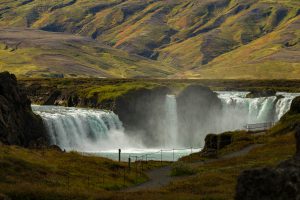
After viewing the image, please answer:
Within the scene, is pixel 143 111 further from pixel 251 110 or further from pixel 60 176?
pixel 60 176

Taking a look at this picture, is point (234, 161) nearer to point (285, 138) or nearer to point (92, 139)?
point (285, 138)

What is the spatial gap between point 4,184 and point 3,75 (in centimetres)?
7929

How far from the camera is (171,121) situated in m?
184

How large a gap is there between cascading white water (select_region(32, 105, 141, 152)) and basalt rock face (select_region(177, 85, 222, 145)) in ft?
74.8

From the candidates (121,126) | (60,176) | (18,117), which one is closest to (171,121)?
(121,126)

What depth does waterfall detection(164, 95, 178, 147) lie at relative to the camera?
589ft

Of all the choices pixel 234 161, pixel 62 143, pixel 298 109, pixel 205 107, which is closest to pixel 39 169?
pixel 234 161

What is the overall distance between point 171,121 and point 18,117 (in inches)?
2626

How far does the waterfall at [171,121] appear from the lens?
589ft

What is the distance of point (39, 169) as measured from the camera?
61.0m

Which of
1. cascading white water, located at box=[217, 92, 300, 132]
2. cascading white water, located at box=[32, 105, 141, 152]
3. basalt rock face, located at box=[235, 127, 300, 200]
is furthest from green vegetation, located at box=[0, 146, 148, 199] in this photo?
cascading white water, located at box=[217, 92, 300, 132]

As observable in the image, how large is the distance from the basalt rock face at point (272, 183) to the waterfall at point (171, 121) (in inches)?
5777

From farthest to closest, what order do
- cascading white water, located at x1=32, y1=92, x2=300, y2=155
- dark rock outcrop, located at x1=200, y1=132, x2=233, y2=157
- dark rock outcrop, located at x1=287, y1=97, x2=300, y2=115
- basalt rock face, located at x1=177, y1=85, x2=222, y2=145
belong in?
basalt rock face, located at x1=177, y1=85, x2=222, y2=145
cascading white water, located at x1=32, y1=92, x2=300, y2=155
dark rock outcrop, located at x1=287, y1=97, x2=300, y2=115
dark rock outcrop, located at x1=200, y1=132, x2=233, y2=157

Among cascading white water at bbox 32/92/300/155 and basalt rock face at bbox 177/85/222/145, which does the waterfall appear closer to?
cascading white water at bbox 32/92/300/155
